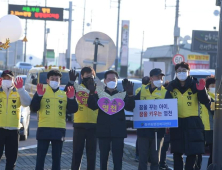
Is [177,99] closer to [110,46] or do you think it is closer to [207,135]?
[207,135]

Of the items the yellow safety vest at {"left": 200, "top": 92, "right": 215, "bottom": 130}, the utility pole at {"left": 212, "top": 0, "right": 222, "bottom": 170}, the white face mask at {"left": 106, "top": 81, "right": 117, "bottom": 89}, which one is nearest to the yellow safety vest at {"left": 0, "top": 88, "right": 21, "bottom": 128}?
the white face mask at {"left": 106, "top": 81, "right": 117, "bottom": 89}

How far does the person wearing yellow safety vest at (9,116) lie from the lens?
28.4 ft

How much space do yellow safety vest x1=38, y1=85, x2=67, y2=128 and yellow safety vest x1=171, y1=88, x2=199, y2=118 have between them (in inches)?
75.9

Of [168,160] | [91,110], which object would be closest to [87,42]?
[91,110]

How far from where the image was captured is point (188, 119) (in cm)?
877

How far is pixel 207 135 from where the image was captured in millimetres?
10516

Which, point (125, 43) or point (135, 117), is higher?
point (125, 43)

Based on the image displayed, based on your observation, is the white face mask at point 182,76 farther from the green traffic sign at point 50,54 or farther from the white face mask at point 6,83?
the green traffic sign at point 50,54

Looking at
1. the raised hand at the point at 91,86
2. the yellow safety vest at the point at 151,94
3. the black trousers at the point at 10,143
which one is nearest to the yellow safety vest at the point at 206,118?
Result: the yellow safety vest at the point at 151,94

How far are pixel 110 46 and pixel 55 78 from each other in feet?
10.6

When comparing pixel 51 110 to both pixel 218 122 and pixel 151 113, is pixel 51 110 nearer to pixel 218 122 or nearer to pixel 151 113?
pixel 151 113

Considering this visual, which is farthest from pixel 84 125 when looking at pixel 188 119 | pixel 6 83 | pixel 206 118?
pixel 206 118

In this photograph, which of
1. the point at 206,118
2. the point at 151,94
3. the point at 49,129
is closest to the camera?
the point at 49,129

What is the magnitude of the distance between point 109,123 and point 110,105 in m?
0.29
